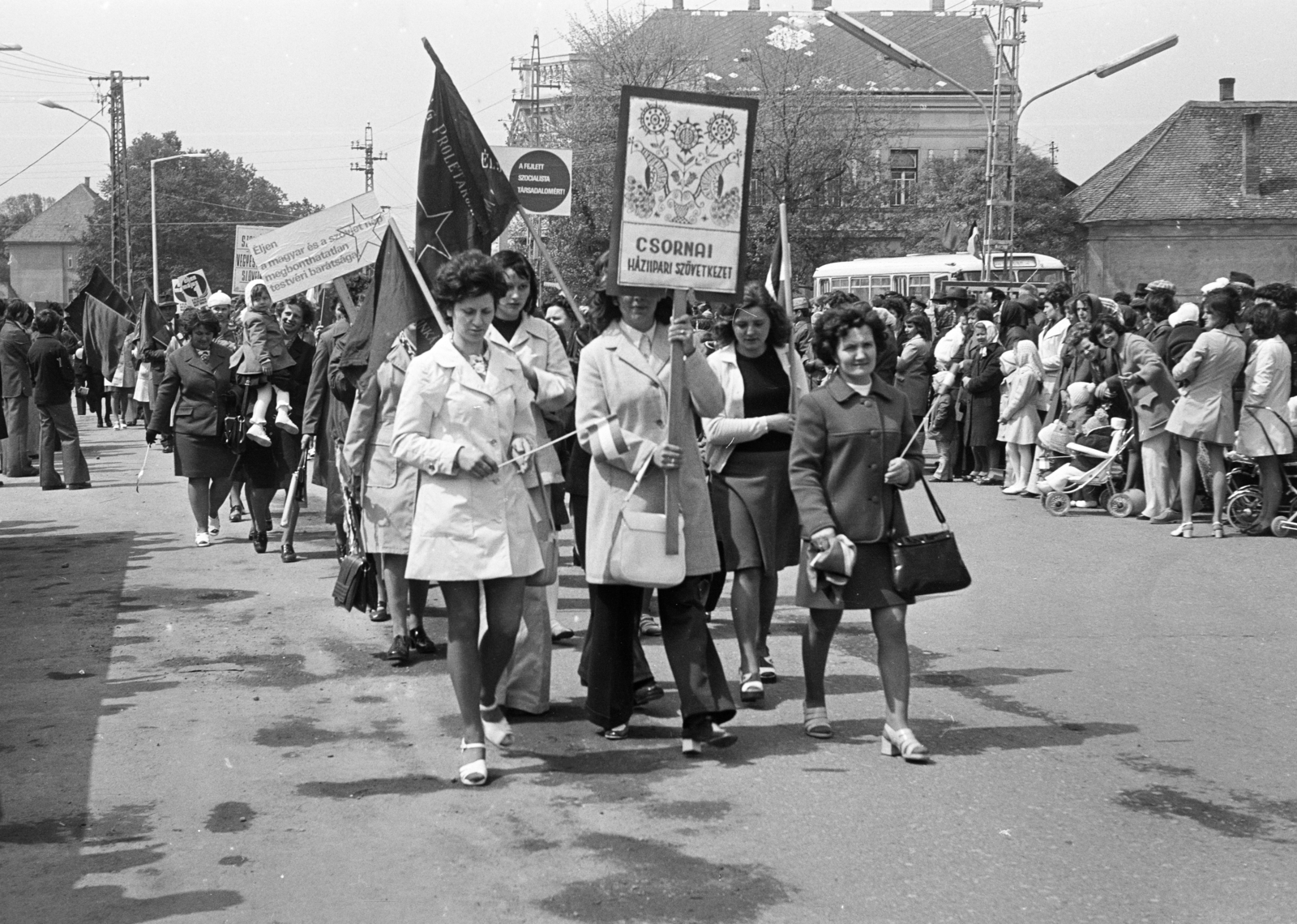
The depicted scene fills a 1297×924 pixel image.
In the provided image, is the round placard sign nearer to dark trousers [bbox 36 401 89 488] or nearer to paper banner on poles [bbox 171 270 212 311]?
dark trousers [bbox 36 401 89 488]

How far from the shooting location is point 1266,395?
12164 mm

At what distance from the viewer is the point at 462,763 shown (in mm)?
5891

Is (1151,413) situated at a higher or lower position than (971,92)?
lower

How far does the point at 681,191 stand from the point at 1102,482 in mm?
8996

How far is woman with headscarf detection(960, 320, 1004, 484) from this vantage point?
16.8 meters

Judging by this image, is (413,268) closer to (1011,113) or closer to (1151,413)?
(1151,413)

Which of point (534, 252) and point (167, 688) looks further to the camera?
point (534, 252)

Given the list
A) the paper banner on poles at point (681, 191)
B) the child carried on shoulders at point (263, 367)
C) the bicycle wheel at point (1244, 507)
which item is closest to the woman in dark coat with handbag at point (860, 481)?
the paper banner on poles at point (681, 191)

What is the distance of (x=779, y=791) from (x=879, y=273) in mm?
33006

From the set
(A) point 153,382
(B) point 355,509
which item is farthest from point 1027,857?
(A) point 153,382

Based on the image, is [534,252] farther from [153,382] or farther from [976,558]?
[976,558]

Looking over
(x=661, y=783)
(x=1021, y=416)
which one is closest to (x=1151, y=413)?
(x=1021, y=416)

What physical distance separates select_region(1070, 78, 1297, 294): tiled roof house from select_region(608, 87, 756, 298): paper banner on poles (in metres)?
50.9

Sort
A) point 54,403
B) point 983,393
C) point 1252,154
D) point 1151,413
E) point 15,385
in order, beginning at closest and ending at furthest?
point 1151,413
point 983,393
point 15,385
point 54,403
point 1252,154
